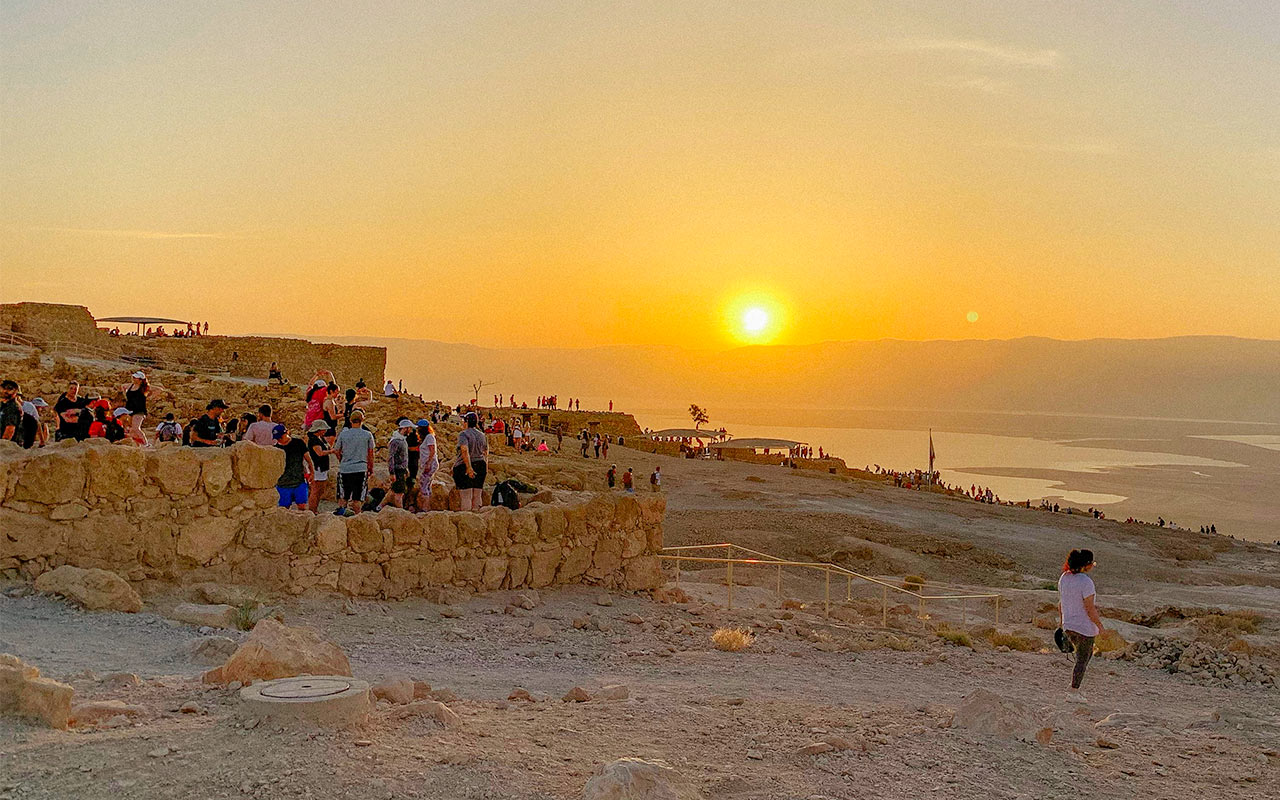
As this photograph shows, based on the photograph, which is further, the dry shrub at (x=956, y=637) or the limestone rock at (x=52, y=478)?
the dry shrub at (x=956, y=637)

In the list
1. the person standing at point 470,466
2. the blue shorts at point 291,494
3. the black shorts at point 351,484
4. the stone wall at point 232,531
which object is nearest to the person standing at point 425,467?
the person standing at point 470,466

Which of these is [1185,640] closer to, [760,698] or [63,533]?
[760,698]

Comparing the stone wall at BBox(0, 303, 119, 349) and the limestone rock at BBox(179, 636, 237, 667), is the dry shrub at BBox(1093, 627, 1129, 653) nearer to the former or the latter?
the limestone rock at BBox(179, 636, 237, 667)

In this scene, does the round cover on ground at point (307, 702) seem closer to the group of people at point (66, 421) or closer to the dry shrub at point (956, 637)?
the group of people at point (66, 421)

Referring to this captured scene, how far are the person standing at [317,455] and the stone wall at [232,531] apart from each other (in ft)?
6.92

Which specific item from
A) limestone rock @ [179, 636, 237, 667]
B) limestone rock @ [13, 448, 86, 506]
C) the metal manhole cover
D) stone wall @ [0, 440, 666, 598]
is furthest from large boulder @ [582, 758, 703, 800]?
limestone rock @ [13, 448, 86, 506]

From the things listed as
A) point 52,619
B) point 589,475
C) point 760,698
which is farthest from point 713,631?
point 589,475

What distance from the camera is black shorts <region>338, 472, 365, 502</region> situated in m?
12.6

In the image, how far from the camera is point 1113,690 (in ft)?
37.0

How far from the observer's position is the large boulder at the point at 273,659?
6371mm

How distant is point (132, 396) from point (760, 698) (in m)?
10.3

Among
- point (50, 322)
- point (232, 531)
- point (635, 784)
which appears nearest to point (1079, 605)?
point (635, 784)

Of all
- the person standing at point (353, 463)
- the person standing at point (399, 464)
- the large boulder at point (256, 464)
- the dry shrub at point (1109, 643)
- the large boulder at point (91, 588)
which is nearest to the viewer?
the large boulder at point (91, 588)

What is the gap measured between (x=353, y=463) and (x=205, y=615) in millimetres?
3643
